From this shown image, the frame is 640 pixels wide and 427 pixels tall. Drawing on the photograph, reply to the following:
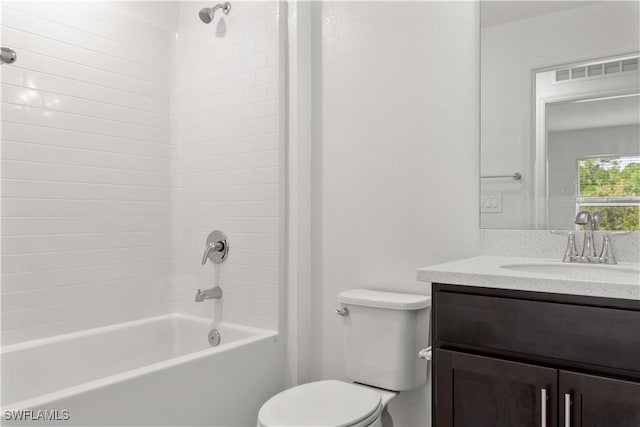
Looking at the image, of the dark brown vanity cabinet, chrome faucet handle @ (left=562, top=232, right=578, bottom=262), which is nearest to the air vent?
chrome faucet handle @ (left=562, top=232, right=578, bottom=262)

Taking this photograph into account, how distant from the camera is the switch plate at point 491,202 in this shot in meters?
1.92

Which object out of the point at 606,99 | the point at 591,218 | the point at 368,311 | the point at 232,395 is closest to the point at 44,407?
the point at 232,395

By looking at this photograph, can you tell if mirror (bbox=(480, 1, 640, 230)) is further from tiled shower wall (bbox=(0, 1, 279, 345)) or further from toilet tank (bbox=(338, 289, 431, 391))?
tiled shower wall (bbox=(0, 1, 279, 345))

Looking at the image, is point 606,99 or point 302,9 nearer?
point 606,99

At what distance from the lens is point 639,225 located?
5.51 feet

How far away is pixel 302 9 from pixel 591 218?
60.6 inches

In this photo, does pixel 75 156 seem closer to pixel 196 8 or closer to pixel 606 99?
pixel 196 8

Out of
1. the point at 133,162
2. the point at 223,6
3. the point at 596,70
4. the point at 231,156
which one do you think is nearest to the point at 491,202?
the point at 596,70

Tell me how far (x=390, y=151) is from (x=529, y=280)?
38.6 inches

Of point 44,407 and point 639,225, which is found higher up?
point 639,225

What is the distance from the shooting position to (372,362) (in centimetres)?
Result: 200

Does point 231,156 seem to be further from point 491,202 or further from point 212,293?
point 491,202

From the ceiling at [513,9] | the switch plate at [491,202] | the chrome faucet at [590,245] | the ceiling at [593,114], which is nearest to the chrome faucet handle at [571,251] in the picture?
the chrome faucet at [590,245]

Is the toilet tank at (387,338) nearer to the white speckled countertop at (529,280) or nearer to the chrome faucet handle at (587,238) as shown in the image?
the white speckled countertop at (529,280)
